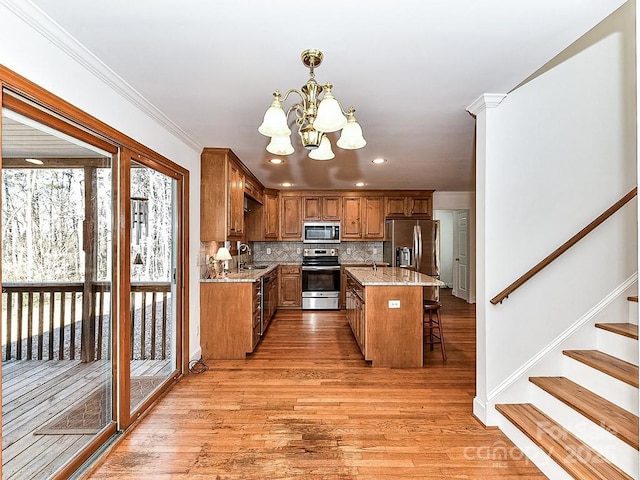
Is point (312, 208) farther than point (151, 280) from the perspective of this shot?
Yes

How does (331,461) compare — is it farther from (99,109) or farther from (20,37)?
(20,37)

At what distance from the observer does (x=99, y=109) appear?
85.7 inches

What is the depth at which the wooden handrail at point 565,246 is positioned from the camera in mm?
2329

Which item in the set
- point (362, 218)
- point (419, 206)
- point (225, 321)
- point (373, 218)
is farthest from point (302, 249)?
point (225, 321)

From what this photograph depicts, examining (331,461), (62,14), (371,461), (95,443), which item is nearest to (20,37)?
(62,14)

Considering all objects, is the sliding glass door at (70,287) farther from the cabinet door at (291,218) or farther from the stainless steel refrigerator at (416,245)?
the stainless steel refrigerator at (416,245)

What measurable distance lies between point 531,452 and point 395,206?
203 inches

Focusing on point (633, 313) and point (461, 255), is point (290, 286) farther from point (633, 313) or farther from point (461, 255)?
point (633, 313)

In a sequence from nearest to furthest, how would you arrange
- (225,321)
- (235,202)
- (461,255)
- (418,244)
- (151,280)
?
1. (151,280)
2. (225,321)
3. (235,202)
4. (418,244)
5. (461,255)

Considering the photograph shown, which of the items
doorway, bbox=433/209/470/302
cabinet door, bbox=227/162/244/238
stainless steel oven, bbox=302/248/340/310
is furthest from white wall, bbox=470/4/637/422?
doorway, bbox=433/209/470/302

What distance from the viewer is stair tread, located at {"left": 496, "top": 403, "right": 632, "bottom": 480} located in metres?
1.78

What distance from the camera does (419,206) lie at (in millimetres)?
6934

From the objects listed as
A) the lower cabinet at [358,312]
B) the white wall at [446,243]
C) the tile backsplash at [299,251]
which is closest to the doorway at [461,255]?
the white wall at [446,243]

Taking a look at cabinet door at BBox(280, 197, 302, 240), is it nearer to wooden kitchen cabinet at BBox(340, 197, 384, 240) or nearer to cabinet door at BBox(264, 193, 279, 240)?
cabinet door at BBox(264, 193, 279, 240)
